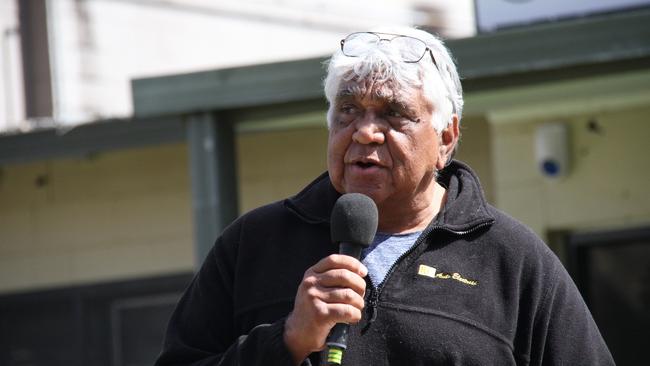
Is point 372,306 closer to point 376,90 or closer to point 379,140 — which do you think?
point 379,140

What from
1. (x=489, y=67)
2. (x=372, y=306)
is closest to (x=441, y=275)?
(x=372, y=306)

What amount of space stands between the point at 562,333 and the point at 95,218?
660cm

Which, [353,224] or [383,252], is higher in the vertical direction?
[353,224]

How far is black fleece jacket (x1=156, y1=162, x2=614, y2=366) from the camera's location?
10.3 feet

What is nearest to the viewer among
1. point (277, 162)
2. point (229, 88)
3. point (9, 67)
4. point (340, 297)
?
point (340, 297)

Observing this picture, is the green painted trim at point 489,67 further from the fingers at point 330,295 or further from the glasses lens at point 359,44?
the fingers at point 330,295

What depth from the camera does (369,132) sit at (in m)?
3.11

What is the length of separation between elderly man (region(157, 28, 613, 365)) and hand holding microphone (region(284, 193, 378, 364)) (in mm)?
103

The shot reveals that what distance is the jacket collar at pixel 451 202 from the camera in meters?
3.31

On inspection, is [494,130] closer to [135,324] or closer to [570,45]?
[570,45]

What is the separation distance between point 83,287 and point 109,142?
1591 millimetres

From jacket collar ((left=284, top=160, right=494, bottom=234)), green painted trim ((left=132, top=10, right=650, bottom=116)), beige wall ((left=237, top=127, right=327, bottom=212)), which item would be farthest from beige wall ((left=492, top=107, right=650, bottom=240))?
jacket collar ((left=284, top=160, right=494, bottom=234))

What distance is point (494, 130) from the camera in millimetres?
8156

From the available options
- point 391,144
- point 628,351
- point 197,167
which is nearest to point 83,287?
point 197,167
